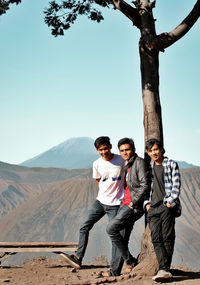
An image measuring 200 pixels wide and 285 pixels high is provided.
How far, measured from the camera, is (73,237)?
143ft

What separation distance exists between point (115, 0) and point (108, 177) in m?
3.05

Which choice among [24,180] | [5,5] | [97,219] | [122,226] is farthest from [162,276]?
[24,180]

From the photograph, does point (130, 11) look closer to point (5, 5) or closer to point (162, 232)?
point (5, 5)

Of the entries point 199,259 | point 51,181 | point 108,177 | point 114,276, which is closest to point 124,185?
point 108,177

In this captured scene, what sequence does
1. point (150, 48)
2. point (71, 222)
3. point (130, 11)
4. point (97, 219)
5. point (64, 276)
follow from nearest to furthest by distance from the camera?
1. point (97, 219)
2. point (64, 276)
3. point (150, 48)
4. point (130, 11)
5. point (71, 222)

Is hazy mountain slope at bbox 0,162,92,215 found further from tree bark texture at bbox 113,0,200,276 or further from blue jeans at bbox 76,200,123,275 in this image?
tree bark texture at bbox 113,0,200,276

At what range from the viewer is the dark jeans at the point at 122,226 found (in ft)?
15.5

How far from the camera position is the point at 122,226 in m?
4.77

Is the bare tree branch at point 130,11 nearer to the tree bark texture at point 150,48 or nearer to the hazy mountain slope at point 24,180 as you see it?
the tree bark texture at point 150,48

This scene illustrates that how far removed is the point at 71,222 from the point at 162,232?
42.9 metres

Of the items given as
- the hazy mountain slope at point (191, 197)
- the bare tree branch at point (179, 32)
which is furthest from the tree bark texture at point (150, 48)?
the hazy mountain slope at point (191, 197)

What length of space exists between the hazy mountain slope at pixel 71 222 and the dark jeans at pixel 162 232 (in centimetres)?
3432

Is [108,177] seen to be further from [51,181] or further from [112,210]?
[51,181]

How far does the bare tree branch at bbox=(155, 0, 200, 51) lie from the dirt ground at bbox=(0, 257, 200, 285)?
11.0 ft
